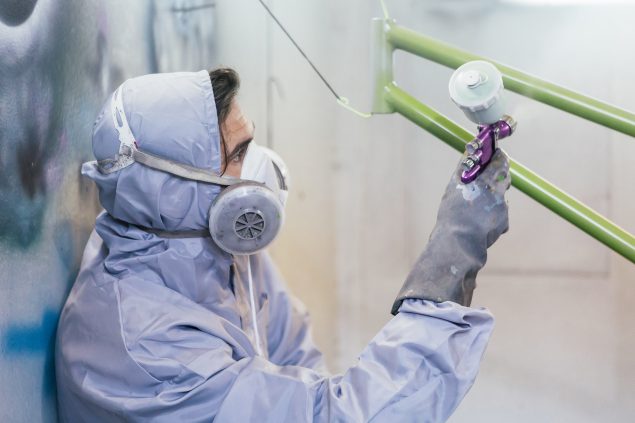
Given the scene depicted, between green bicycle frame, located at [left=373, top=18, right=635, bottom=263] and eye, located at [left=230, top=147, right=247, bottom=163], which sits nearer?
green bicycle frame, located at [left=373, top=18, right=635, bottom=263]

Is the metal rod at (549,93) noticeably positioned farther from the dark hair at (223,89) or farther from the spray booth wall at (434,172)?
the spray booth wall at (434,172)

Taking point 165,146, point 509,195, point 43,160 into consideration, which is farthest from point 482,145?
point 509,195

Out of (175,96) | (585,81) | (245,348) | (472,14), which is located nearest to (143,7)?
(175,96)

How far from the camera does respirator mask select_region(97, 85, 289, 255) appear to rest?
1.31 metres

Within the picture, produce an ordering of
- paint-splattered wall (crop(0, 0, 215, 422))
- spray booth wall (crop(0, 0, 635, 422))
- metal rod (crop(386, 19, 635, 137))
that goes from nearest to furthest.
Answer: paint-splattered wall (crop(0, 0, 215, 422)), metal rod (crop(386, 19, 635, 137)), spray booth wall (crop(0, 0, 635, 422))

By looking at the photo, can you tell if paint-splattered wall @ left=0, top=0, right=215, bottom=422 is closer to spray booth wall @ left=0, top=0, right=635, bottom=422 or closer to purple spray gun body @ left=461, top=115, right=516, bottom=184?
spray booth wall @ left=0, top=0, right=635, bottom=422

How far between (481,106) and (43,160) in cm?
73

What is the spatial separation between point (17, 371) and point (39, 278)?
6.4 inches

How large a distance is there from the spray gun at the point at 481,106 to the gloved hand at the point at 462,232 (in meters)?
0.02

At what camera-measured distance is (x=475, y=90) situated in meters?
1.17

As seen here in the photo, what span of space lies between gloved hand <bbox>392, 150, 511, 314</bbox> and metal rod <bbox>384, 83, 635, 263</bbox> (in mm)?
83

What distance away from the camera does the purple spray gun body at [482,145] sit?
122 centimetres

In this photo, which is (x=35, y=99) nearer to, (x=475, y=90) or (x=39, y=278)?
(x=39, y=278)

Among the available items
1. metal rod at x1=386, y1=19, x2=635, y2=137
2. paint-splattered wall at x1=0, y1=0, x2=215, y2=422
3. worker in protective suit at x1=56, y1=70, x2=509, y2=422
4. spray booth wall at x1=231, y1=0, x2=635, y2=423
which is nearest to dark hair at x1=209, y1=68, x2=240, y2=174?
worker in protective suit at x1=56, y1=70, x2=509, y2=422
